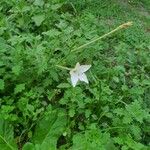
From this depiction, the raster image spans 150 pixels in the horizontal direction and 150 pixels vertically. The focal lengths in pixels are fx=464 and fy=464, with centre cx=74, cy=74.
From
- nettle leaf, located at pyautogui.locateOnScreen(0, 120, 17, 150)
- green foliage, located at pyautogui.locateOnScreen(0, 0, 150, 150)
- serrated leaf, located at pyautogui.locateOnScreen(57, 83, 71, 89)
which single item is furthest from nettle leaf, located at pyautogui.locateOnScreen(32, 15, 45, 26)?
nettle leaf, located at pyautogui.locateOnScreen(0, 120, 17, 150)

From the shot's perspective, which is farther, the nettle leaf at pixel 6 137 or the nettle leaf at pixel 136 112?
the nettle leaf at pixel 136 112

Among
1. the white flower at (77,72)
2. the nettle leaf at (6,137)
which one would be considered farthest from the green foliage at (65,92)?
the white flower at (77,72)

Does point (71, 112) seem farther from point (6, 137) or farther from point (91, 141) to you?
point (6, 137)

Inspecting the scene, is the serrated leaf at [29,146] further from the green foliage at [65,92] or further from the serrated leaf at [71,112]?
the serrated leaf at [71,112]

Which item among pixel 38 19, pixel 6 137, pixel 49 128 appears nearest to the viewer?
pixel 6 137

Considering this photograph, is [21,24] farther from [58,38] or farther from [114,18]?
[114,18]

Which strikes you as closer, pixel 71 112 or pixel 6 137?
pixel 6 137

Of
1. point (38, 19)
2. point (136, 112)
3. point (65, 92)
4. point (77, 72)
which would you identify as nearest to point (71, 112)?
point (65, 92)

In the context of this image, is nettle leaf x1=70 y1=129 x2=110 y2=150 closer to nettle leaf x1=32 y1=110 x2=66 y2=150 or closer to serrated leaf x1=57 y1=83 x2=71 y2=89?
nettle leaf x1=32 y1=110 x2=66 y2=150
